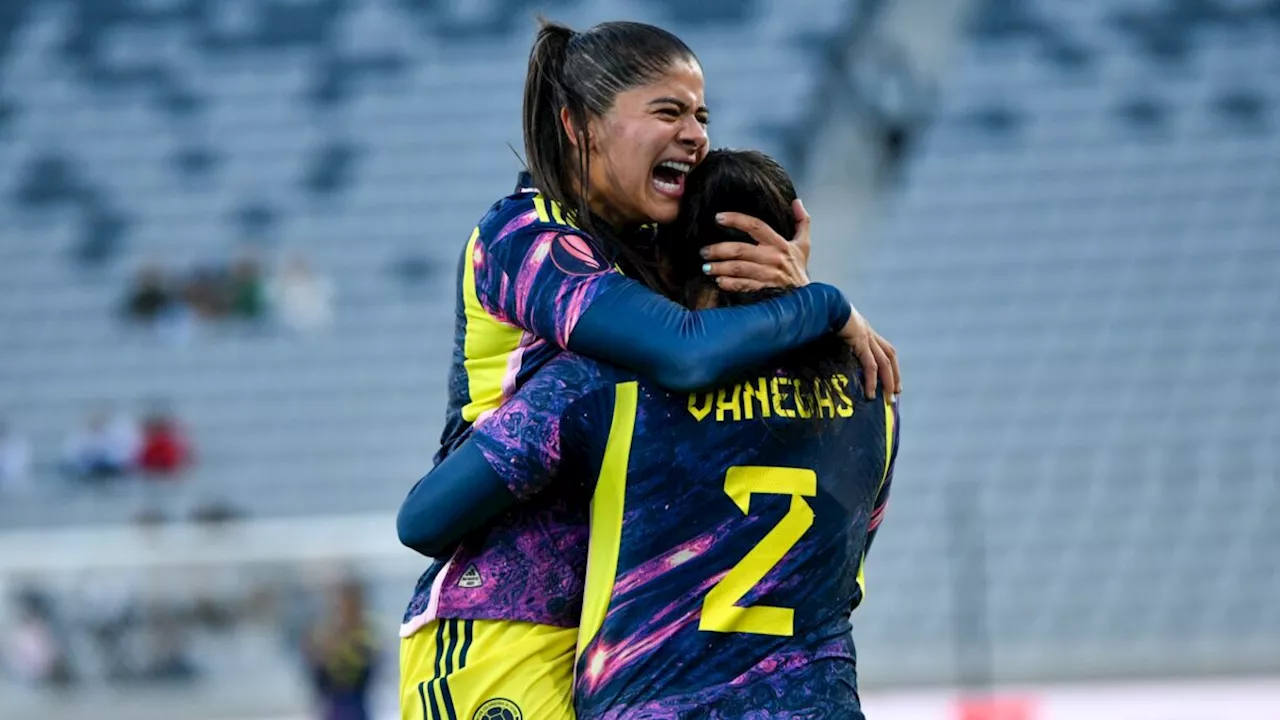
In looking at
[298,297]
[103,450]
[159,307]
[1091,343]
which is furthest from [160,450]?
[1091,343]

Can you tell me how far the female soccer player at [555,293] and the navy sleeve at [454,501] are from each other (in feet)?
0.06

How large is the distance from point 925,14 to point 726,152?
31.3 ft

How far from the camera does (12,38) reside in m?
16.5

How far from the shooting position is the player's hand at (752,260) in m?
2.42

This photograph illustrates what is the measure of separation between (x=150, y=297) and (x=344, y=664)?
7.57 metres

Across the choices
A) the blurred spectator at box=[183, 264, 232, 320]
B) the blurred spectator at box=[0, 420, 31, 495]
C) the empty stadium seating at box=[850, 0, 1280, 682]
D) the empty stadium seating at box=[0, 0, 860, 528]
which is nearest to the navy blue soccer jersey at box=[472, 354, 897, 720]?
the empty stadium seating at box=[850, 0, 1280, 682]

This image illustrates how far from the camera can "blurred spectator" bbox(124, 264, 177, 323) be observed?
593 inches

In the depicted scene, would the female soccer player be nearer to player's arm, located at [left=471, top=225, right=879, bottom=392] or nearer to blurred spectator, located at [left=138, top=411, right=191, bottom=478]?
player's arm, located at [left=471, top=225, right=879, bottom=392]

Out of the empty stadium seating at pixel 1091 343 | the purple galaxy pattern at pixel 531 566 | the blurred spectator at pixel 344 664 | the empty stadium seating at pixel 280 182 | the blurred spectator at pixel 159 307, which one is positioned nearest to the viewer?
the purple galaxy pattern at pixel 531 566

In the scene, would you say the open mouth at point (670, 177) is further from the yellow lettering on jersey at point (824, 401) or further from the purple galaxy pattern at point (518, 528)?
the yellow lettering on jersey at point (824, 401)

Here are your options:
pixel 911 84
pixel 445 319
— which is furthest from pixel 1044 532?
pixel 445 319

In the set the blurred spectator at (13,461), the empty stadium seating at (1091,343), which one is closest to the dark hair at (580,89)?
the empty stadium seating at (1091,343)

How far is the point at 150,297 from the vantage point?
15.1 meters

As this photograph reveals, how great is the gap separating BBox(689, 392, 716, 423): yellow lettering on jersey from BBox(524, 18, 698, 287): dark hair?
0.70 feet
